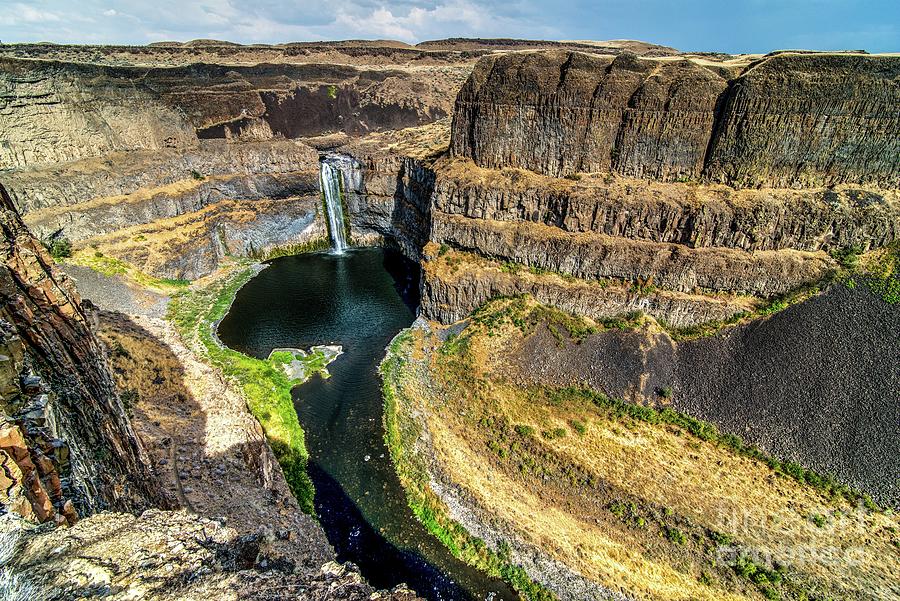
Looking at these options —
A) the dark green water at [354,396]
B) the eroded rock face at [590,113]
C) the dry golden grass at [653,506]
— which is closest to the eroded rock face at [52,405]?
the dark green water at [354,396]

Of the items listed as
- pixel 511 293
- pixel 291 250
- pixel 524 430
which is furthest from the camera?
pixel 291 250

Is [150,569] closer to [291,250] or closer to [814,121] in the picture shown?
[814,121]

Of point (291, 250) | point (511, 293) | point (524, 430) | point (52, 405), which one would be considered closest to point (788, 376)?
point (524, 430)

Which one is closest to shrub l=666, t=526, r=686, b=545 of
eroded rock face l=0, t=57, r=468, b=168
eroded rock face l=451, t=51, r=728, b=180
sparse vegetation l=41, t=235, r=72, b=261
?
eroded rock face l=451, t=51, r=728, b=180

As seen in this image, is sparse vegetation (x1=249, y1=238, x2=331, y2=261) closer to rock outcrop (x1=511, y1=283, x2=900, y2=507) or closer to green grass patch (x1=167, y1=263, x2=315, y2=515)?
green grass patch (x1=167, y1=263, x2=315, y2=515)

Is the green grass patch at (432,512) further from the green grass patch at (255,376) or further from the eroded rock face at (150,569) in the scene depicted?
the eroded rock face at (150,569)
